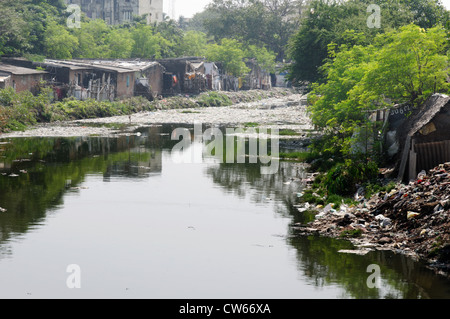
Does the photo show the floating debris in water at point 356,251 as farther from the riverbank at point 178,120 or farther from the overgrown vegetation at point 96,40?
the overgrown vegetation at point 96,40

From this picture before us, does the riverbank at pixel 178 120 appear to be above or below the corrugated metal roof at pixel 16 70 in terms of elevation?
below

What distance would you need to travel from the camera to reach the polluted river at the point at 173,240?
36.3 feet

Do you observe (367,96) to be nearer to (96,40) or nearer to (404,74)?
(404,74)

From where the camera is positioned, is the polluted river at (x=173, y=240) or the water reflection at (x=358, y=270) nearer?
the water reflection at (x=358, y=270)

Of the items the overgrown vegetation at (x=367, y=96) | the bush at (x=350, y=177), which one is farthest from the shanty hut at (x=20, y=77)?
the bush at (x=350, y=177)

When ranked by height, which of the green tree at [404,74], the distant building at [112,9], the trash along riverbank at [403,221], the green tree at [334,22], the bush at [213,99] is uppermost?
the distant building at [112,9]

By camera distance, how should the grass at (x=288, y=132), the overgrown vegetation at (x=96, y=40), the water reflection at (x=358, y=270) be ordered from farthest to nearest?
the overgrown vegetation at (x=96, y=40)
the grass at (x=288, y=132)
the water reflection at (x=358, y=270)

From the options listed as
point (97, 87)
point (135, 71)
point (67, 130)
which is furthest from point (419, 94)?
point (135, 71)

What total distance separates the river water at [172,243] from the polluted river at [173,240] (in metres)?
0.02

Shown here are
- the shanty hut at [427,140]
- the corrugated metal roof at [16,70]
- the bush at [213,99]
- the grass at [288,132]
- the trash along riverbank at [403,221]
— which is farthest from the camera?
the bush at [213,99]

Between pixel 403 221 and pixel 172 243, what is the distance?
189 inches
